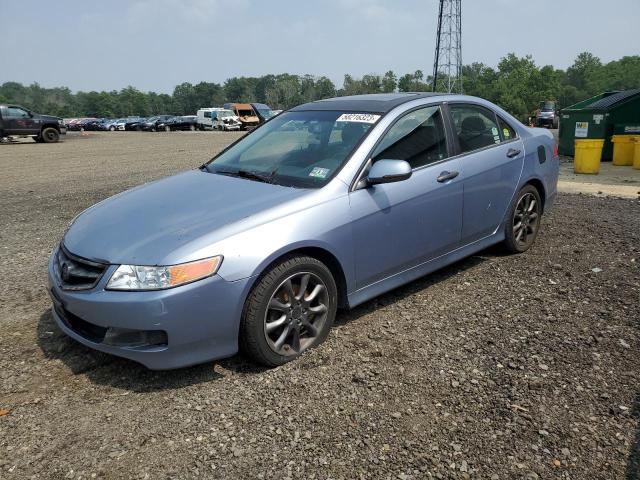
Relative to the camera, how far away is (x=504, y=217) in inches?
192

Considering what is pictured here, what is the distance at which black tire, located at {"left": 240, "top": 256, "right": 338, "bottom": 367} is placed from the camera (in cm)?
307

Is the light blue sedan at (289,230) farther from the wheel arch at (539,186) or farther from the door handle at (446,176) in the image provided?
the wheel arch at (539,186)

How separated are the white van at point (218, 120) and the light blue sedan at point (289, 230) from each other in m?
43.2

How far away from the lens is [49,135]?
28.1 m

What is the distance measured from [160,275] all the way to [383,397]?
140 centimetres

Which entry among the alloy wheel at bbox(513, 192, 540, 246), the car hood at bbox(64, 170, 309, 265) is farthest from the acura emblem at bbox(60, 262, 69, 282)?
the alloy wheel at bbox(513, 192, 540, 246)

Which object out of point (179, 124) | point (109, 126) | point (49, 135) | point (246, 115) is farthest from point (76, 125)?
point (49, 135)

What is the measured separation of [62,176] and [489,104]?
10.9m

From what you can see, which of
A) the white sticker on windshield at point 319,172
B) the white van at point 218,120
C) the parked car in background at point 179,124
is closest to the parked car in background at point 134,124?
the parked car in background at point 179,124

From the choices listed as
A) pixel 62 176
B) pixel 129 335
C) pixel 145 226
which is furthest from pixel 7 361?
pixel 62 176

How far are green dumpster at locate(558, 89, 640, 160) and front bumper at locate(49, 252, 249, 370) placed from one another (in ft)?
40.9

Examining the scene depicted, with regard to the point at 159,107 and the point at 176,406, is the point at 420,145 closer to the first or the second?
the point at 176,406

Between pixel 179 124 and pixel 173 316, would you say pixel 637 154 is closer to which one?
pixel 173 316

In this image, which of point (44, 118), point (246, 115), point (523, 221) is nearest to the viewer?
point (523, 221)
